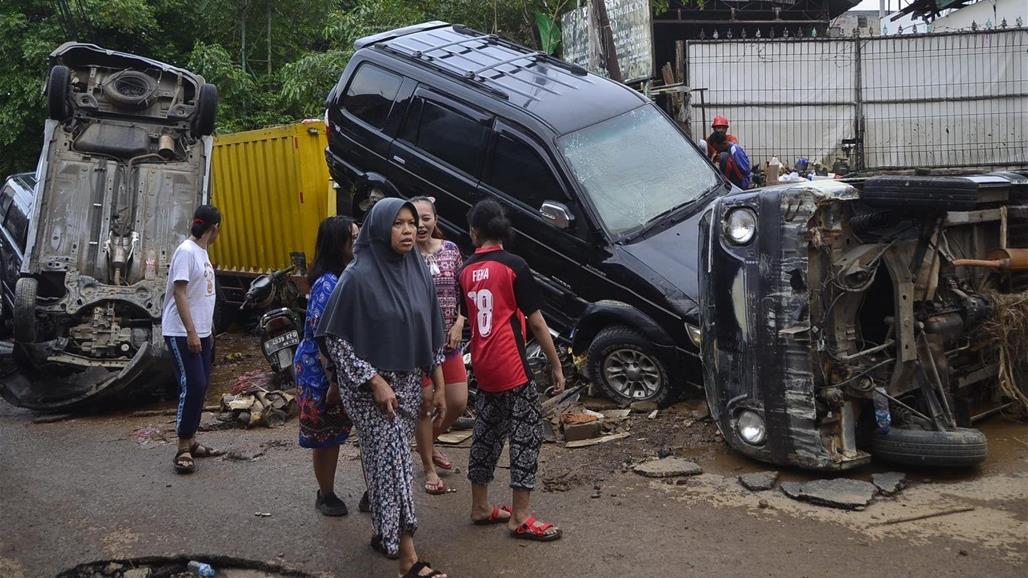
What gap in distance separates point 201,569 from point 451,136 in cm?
442

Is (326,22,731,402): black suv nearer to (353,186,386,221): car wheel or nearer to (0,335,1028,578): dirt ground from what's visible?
(353,186,386,221): car wheel

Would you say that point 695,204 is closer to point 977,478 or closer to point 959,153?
point 977,478

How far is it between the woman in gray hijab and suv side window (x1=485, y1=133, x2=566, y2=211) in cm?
320

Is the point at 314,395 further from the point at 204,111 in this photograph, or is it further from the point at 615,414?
the point at 204,111

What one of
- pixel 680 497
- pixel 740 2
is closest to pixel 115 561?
pixel 680 497

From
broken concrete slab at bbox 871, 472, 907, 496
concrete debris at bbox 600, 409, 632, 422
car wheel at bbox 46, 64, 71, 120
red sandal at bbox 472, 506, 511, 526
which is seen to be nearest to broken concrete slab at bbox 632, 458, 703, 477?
concrete debris at bbox 600, 409, 632, 422

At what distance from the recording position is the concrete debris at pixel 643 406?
258 inches

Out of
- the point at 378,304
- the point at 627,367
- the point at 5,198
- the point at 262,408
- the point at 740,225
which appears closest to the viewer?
the point at 378,304

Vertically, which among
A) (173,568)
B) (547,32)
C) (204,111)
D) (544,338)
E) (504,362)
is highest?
(547,32)

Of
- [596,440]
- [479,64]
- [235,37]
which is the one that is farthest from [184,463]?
[235,37]

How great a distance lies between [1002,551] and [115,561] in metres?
3.97

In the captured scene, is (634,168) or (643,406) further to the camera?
(634,168)

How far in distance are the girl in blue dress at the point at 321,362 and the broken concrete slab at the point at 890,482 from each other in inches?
107

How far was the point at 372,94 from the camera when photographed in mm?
8602
